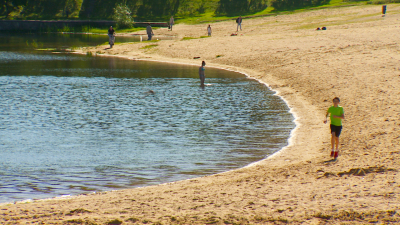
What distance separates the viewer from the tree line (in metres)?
88.6

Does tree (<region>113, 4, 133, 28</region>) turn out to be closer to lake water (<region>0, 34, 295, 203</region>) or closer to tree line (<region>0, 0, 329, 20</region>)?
tree line (<region>0, 0, 329, 20</region>)

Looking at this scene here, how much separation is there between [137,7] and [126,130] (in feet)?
286

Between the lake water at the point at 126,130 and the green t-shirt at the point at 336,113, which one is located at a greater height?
the green t-shirt at the point at 336,113

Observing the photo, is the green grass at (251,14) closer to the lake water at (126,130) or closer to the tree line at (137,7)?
the tree line at (137,7)

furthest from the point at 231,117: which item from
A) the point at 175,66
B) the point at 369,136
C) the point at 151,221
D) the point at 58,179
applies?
the point at 175,66

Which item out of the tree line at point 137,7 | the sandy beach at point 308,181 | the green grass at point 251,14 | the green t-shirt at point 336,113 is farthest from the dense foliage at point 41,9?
the green t-shirt at point 336,113

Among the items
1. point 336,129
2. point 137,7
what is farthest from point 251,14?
A: point 336,129

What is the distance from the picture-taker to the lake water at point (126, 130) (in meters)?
12.6

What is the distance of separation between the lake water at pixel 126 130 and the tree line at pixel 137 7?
5872 cm

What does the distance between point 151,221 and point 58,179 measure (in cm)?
478

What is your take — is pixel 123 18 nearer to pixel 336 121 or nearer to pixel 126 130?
→ pixel 126 130

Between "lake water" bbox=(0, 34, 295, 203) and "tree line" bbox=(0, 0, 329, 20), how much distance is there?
2312 inches

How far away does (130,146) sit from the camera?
15.5 metres

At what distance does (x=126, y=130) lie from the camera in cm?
1770
